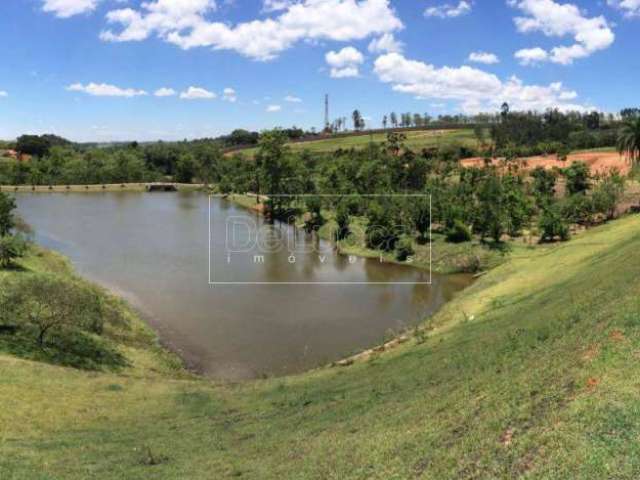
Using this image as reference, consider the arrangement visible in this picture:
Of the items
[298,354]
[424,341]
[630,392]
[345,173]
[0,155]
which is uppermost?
[0,155]

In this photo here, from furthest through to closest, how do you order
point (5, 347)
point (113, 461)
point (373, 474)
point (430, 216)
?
point (430, 216), point (5, 347), point (113, 461), point (373, 474)

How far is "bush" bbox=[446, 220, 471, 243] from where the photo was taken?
6131cm

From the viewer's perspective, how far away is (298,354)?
3375 centimetres

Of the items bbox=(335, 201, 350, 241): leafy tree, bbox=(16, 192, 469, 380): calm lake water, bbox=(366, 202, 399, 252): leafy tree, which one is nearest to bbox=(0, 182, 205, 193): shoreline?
bbox=(16, 192, 469, 380): calm lake water

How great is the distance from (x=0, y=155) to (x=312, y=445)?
202622mm

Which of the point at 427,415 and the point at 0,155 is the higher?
the point at 0,155

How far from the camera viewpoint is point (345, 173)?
9969cm

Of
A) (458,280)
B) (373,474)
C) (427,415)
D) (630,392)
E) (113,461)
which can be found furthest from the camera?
(458,280)

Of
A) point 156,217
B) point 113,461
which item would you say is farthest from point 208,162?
point 113,461

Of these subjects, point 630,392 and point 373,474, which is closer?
point 630,392

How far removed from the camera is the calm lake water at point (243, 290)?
34.9m

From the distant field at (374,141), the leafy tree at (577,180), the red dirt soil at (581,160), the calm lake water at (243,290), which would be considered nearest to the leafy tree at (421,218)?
the calm lake water at (243,290)

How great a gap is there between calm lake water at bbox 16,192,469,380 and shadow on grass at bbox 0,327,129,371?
4881mm

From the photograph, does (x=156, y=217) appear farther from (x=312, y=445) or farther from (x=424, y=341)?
(x=312, y=445)
